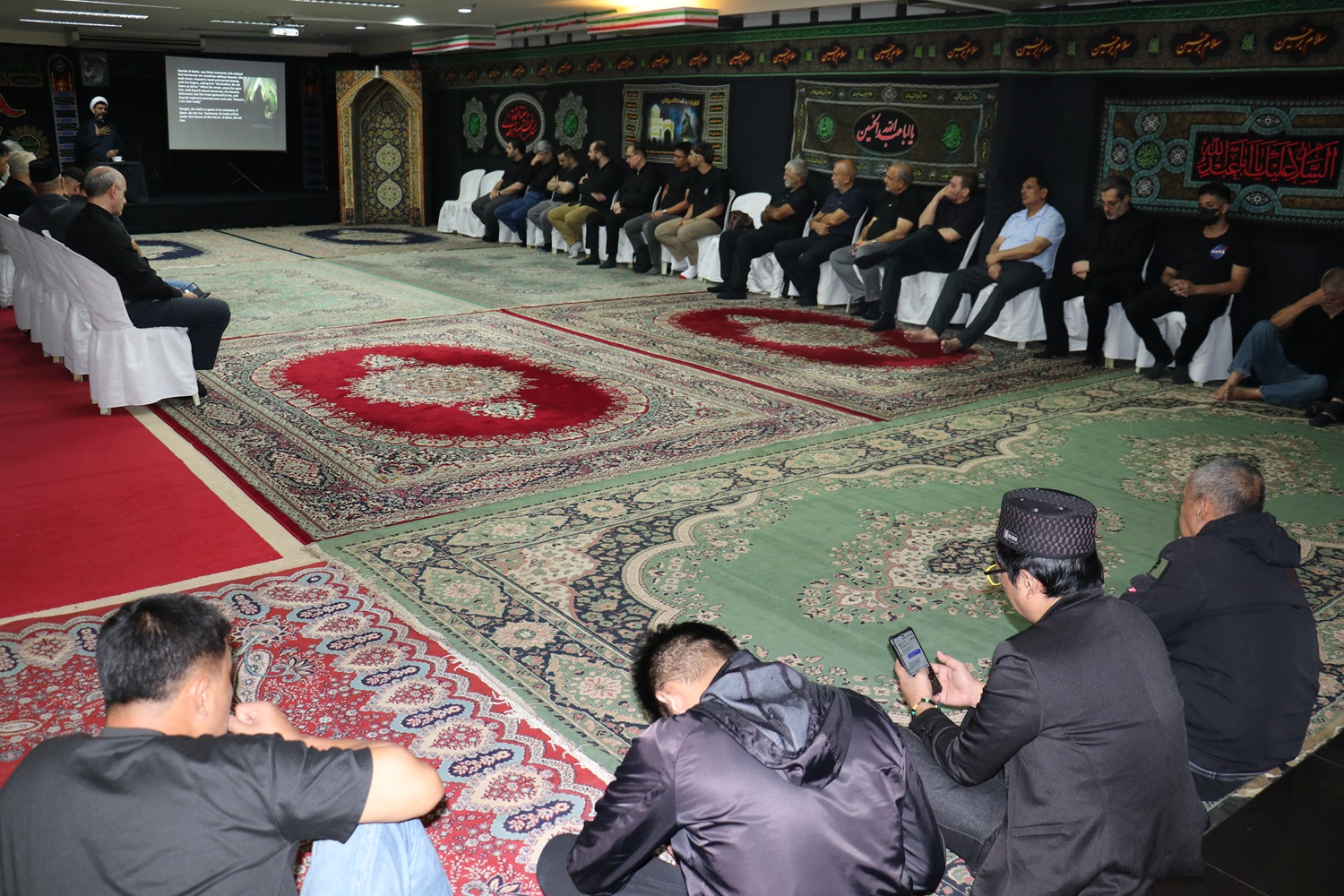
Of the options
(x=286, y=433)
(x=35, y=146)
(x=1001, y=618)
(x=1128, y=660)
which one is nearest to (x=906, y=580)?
(x=1001, y=618)

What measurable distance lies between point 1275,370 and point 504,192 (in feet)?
28.2

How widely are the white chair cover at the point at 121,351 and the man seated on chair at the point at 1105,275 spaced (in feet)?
17.5

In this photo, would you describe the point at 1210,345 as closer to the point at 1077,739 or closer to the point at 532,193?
the point at 1077,739

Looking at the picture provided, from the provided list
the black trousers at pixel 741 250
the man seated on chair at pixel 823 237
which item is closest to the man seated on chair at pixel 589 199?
the black trousers at pixel 741 250

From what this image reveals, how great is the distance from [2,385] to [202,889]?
5495 millimetres

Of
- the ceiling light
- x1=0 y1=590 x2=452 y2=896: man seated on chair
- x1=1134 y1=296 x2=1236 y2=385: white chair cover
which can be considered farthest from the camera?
the ceiling light

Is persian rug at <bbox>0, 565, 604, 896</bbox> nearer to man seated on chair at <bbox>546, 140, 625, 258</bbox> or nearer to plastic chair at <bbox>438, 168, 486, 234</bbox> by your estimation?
man seated on chair at <bbox>546, 140, 625, 258</bbox>

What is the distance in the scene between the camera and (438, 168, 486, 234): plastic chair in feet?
43.2

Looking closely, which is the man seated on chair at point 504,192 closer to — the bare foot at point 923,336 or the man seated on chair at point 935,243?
the man seated on chair at point 935,243

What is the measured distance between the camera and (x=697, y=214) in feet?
32.8

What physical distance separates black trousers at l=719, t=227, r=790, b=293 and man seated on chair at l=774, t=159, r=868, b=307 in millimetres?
161

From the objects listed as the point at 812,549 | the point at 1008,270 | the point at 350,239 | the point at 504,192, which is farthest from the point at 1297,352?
the point at 350,239

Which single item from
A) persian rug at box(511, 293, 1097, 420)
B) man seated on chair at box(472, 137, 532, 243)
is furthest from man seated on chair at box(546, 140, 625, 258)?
persian rug at box(511, 293, 1097, 420)

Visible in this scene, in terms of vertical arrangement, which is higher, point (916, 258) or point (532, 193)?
point (532, 193)
